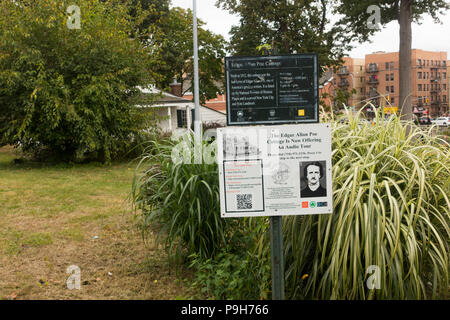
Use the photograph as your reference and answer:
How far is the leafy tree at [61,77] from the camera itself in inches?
488

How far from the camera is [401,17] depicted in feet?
58.2

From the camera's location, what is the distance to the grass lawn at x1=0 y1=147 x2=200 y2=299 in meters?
4.04

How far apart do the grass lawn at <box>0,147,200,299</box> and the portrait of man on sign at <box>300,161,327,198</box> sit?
1.58 metres

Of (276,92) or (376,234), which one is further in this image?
(376,234)

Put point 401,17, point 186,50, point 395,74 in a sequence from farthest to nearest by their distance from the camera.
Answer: point 395,74 → point 186,50 → point 401,17

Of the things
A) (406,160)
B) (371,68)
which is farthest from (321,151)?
(371,68)

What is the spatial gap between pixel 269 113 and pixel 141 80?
12.3 m

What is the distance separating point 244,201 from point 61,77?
10956 mm

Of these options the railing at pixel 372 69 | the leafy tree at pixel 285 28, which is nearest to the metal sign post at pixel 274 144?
the leafy tree at pixel 285 28

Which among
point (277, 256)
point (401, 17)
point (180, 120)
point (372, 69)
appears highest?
point (372, 69)

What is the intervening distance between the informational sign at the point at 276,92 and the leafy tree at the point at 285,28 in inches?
921

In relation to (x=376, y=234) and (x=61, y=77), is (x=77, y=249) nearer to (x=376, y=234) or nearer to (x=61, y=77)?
(x=376, y=234)

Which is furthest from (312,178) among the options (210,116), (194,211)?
(210,116)

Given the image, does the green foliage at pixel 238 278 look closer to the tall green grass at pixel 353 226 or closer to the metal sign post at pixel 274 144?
the tall green grass at pixel 353 226
